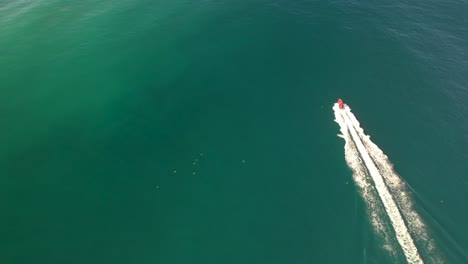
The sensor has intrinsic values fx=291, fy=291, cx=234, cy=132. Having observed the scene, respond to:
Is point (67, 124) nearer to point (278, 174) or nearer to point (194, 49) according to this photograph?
point (194, 49)

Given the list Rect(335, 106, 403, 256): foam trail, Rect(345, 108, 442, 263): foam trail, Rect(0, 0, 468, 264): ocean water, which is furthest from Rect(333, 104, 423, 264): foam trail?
Rect(345, 108, 442, 263): foam trail

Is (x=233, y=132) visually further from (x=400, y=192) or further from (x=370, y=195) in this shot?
(x=400, y=192)

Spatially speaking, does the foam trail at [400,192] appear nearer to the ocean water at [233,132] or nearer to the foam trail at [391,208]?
the ocean water at [233,132]

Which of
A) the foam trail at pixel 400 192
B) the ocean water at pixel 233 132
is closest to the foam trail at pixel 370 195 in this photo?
the ocean water at pixel 233 132

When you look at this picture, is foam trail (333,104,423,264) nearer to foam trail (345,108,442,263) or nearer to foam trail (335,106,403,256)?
foam trail (335,106,403,256)

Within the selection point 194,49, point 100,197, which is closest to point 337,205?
point 100,197

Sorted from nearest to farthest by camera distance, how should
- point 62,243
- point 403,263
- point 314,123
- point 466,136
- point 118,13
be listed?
point 403,263 < point 62,243 < point 466,136 < point 314,123 < point 118,13
